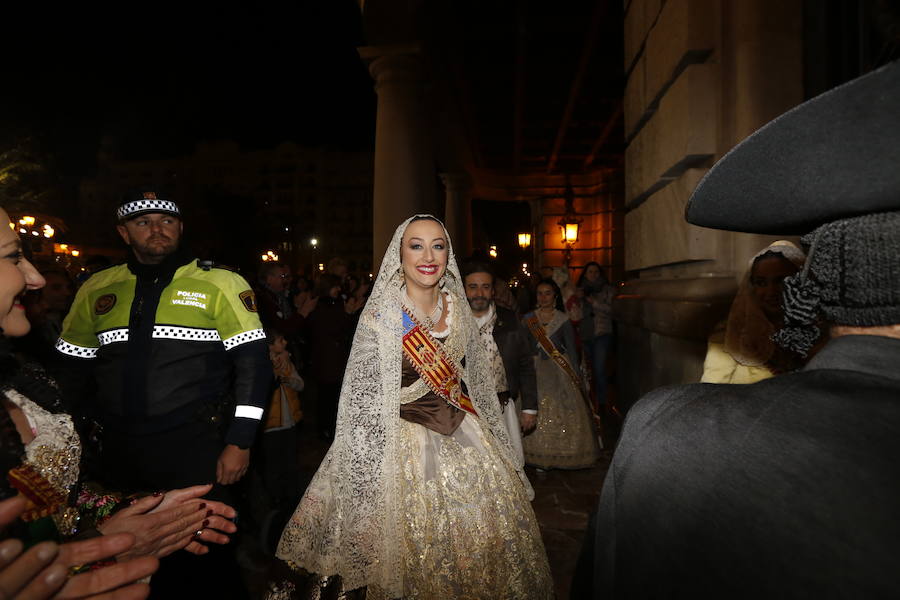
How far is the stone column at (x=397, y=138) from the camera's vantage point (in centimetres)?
695

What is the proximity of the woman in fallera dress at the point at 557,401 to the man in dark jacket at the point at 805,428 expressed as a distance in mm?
4069

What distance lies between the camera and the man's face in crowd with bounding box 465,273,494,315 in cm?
396

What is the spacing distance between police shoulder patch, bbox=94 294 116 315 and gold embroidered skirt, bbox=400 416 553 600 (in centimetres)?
186

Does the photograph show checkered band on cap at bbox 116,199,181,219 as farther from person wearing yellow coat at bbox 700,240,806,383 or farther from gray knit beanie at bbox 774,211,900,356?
person wearing yellow coat at bbox 700,240,806,383

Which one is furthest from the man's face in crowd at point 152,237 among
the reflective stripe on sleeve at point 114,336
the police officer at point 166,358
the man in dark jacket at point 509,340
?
the man in dark jacket at point 509,340

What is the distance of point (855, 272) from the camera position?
774 millimetres


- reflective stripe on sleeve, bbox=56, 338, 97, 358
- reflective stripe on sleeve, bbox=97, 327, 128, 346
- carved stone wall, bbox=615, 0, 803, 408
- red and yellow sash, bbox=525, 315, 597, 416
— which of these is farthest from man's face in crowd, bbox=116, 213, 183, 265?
red and yellow sash, bbox=525, 315, 597, 416

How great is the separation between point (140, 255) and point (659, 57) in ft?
13.5

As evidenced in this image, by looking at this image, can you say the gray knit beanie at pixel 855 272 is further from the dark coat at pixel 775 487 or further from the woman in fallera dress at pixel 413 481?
the woman in fallera dress at pixel 413 481

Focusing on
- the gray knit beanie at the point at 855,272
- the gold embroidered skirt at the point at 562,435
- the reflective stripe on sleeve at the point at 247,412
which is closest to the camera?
the gray knit beanie at the point at 855,272

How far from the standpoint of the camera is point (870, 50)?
2.38 meters

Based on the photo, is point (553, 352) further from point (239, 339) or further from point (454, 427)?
point (239, 339)

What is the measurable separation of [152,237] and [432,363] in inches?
71.0

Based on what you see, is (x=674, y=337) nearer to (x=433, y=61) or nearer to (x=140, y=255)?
(x=140, y=255)
